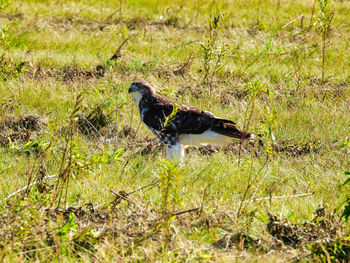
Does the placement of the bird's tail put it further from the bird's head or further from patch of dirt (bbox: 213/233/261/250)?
patch of dirt (bbox: 213/233/261/250)

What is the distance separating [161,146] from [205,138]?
0.68 m

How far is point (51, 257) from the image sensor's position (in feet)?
12.2

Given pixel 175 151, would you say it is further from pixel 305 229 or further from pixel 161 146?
pixel 305 229

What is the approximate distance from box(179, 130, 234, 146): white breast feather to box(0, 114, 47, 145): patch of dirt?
6.02 feet

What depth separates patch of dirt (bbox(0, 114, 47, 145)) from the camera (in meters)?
6.32

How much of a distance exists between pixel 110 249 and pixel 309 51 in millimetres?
7341

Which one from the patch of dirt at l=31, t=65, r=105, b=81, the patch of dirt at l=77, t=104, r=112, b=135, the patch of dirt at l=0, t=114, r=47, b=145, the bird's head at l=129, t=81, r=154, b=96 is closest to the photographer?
the patch of dirt at l=0, t=114, r=47, b=145

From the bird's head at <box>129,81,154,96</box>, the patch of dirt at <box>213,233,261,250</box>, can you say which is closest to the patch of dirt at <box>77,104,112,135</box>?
the bird's head at <box>129,81,154,96</box>

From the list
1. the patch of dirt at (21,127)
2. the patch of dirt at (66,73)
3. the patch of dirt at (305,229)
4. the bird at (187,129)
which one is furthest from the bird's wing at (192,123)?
the patch of dirt at (66,73)

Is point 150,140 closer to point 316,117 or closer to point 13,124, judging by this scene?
point 13,124

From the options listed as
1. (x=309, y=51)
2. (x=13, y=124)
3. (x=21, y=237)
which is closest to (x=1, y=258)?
(x=21, y=237)

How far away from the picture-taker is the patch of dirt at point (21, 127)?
632cm

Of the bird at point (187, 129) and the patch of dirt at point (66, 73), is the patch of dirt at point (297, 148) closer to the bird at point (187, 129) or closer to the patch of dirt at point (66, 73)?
the bird at point (187, 129)

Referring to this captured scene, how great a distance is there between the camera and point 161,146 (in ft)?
21.9
